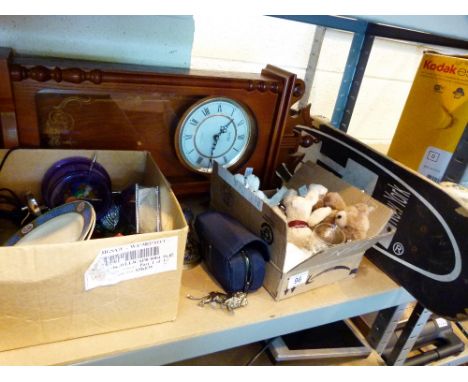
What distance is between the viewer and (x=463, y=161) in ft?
2.39

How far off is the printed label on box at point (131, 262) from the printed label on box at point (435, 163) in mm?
632

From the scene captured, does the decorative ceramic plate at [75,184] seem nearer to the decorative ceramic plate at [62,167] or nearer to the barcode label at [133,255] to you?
the decorative ceramic plate at [62,167]

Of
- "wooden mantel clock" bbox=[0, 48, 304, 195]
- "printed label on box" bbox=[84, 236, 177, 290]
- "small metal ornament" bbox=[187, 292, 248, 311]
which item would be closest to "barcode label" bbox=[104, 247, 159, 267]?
"printed label on box" bbox=[84, 236, 177, 290]

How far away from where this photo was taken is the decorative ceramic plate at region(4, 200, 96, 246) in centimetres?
45

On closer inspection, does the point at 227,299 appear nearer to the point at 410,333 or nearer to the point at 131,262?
the point at 131,262

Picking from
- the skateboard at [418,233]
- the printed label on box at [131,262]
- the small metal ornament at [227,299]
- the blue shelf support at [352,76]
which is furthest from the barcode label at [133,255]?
the blue shelf support at [352,76]

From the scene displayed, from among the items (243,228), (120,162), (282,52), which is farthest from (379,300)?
(282,52)

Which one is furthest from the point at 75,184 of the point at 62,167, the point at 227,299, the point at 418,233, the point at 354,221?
the point at 418,233

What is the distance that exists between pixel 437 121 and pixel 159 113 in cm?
60

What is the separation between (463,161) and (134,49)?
0.72 m

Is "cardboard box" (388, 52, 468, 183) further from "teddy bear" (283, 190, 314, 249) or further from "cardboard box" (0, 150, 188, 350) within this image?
"cardboard box" (0, 150, 188, 350)

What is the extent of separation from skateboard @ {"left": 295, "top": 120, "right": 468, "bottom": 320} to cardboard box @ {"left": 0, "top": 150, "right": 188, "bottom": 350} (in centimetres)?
42

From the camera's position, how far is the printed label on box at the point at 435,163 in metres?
0.77
